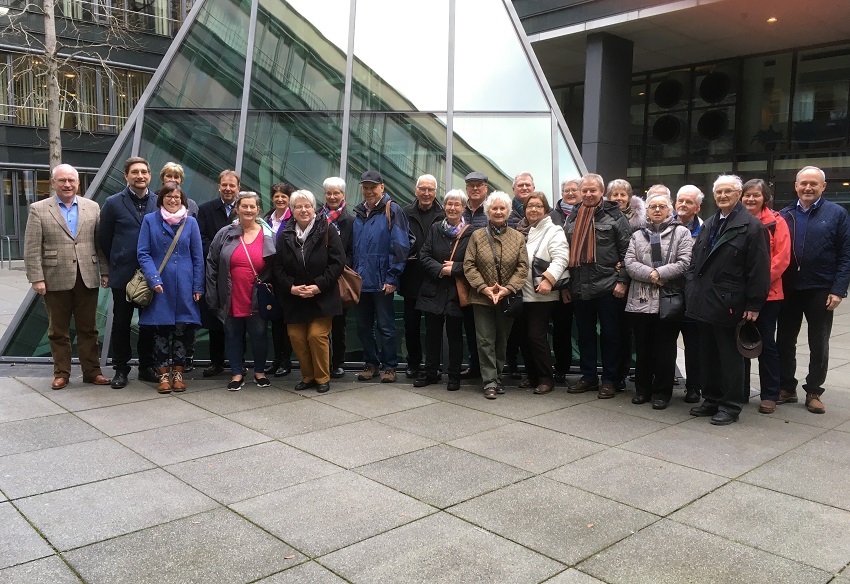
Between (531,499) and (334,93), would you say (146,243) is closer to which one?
(334,93)

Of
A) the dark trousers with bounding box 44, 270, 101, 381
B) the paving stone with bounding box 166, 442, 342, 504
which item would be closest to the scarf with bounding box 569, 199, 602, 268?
the paving stone with bounding box 166, 442, 342, 504

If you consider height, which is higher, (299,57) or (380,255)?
(299,57)

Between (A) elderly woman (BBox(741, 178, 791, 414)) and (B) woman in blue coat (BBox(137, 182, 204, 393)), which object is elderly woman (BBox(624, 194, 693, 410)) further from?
(B) woman in blue coat (BBox(137, 182, 204, 393))

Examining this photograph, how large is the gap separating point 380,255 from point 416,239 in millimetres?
385

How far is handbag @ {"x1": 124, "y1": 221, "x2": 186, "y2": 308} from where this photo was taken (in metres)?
6.16

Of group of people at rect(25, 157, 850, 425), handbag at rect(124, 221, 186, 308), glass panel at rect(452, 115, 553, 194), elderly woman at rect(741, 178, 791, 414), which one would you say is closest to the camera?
elderly woman at rect(741, 178, 791, 414)

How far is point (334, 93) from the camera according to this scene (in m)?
7.94

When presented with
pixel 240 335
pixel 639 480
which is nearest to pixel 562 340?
pixel 639 480

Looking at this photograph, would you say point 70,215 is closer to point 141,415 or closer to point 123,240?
point 123,240

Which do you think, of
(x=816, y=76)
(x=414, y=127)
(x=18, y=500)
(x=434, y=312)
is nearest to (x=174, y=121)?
(x=414, y=127)

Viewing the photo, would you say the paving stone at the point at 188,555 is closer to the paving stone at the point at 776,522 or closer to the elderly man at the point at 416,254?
the paving stone at the point at 776,522

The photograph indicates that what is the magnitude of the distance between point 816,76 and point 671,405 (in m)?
15.8

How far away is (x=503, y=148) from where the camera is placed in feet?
25.4

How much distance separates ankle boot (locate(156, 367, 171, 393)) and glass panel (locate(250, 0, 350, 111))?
3.25 m
